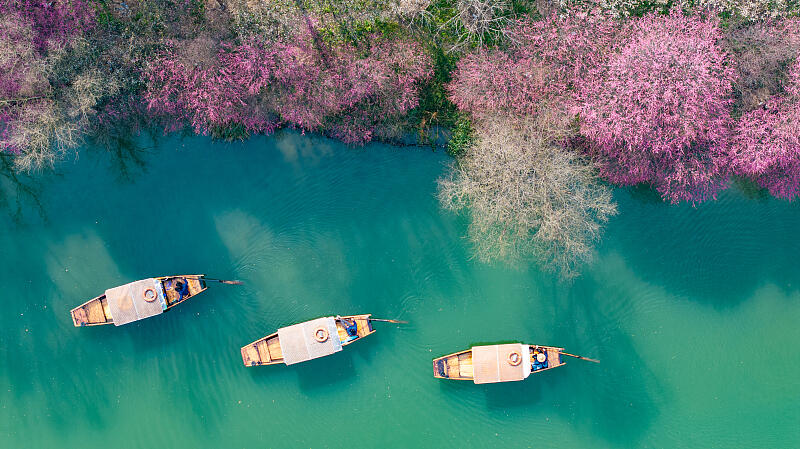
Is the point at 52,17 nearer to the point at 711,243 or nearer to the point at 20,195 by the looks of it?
the point at 20,195

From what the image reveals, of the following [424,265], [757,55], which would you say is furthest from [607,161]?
[424,265]

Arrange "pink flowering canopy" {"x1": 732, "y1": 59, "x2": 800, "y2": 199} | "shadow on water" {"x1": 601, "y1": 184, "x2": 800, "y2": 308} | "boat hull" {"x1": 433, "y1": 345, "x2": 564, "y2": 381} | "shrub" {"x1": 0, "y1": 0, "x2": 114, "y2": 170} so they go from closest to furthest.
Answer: "pink flowering canopy" {"x1": 732, "y1": 59, "x2": 800, "y2": 199} < "shrub" {"x1": 0, "y1": 0, "x2": 114, "y2": 170} < "boat hull" {"x1": 433, "y1": 345, "x2": 564, "y2": 381} < "shadow on water" {"x1": 601, "y1": 184, "x2": 800, "y2": 308}

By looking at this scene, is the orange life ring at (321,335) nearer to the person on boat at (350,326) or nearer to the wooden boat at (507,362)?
the person on boat at (350,326)

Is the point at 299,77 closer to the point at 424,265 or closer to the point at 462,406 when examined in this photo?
the point at 424,265

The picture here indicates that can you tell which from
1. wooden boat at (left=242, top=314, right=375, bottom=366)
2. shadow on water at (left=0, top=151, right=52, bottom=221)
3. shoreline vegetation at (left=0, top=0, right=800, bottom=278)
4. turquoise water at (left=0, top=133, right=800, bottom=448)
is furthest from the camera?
shadow on water at (left=0, top=151, right=52, bottom=221)

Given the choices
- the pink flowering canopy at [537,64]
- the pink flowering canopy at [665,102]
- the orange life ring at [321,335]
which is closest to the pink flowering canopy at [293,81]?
the pink flowering canopy at [537,64]

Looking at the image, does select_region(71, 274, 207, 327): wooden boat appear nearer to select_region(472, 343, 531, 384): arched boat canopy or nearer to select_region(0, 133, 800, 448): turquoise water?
select_region(0, 133, 800, 448): turquoise water

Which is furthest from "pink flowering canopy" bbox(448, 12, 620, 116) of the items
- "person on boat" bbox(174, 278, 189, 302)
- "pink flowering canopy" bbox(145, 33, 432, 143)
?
"person on boat" bbox(174, 278, 189, 302)

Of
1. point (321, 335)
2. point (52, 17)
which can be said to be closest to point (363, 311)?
point (321, 335)
